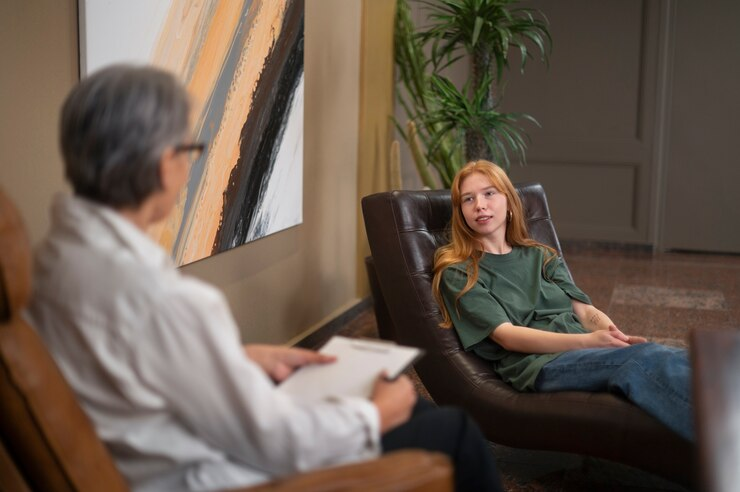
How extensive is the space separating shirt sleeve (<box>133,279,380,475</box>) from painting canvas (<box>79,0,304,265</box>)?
1.34 metres

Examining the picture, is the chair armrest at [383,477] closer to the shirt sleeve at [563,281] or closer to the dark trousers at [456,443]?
the dark trousers at [456,443]

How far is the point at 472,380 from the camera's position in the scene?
2590 millimetres

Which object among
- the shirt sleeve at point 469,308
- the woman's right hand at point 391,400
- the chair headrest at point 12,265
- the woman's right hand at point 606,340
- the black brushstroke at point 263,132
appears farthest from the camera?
the black brushstroke at point 263,132

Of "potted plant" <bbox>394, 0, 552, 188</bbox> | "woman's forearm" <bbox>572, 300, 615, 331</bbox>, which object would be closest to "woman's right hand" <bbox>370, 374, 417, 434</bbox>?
"woman's forearm" <bbox>572, 300, 615, 331</bbox>

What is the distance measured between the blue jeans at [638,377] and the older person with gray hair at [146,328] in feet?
3.86

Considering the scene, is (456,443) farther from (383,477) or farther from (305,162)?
(305,162)

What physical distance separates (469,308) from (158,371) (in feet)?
5.03

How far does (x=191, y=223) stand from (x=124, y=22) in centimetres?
71

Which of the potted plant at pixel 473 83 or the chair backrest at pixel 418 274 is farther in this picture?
the potted plant at pixel 473 83

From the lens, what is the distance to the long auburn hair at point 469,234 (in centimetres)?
272

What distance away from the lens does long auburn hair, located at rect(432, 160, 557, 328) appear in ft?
8.93

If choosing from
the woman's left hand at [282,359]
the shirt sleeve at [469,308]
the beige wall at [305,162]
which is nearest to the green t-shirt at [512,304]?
the shirt sleeve at [469,308]

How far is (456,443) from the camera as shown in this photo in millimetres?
1576

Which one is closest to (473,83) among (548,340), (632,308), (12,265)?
(632,308)
